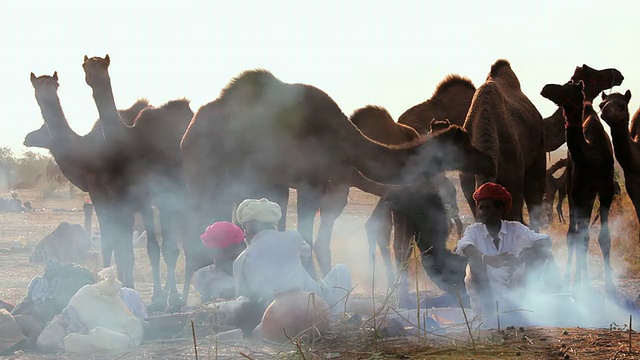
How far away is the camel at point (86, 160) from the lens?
10141 mm

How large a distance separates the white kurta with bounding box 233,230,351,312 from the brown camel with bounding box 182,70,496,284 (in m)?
2.44

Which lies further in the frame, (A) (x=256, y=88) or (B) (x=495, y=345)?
(A) (x=256, y=88)

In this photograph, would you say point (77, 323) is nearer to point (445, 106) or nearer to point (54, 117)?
point (54, 117)

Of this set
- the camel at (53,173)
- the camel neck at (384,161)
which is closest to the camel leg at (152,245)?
the camel neck at (384,161)

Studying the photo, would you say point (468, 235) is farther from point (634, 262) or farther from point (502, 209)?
point (634, 262)

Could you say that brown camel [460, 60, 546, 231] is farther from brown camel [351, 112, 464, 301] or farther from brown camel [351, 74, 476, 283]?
brown camel [351, 74, 476, 283]

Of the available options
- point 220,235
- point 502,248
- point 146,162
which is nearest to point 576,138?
point 502,248

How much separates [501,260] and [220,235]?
228 cm

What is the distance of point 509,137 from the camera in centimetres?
933

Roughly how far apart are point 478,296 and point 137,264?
25.5ft

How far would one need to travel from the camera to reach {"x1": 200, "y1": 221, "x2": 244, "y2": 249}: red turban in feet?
23.6

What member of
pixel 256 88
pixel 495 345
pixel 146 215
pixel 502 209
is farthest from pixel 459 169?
pixel 146 215

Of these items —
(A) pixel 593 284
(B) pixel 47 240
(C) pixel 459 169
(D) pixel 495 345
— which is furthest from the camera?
(B) pixel 47 240

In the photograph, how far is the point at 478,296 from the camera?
651cm
